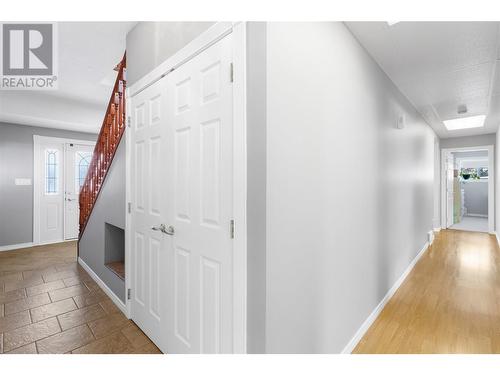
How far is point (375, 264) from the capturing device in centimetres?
237

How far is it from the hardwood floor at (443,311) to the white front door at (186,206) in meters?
1.28

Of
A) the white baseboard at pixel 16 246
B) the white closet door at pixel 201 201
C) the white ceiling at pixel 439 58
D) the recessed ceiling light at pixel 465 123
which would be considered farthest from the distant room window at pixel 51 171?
the recessed ceiling light at pixel 465 123

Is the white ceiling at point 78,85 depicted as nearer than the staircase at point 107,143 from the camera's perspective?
Yes

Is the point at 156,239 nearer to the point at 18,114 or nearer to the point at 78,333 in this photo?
the point at 78,333

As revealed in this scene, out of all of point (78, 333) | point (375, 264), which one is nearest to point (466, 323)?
point (375, 264)

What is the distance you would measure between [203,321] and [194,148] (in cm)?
103

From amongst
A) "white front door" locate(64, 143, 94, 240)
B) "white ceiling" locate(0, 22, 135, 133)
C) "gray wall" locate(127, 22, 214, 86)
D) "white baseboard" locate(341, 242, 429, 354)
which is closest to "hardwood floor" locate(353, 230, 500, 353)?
"white baseboard" locate(341, 242, 429, 354)

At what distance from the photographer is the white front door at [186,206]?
4.47 feet

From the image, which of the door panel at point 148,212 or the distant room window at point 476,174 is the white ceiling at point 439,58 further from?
the distant room window at point 476,174

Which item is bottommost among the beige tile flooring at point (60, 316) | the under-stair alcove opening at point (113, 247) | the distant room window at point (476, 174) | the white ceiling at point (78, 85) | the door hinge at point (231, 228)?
the beige tile flooring at point (60, 316)

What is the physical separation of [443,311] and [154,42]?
3580mm

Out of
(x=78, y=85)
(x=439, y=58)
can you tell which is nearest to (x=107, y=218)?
(x=78, y=85)

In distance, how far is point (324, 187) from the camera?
163 cm

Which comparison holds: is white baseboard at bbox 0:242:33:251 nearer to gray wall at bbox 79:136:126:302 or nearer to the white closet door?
gray wall at bbox 79:136:126:302
